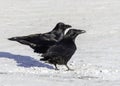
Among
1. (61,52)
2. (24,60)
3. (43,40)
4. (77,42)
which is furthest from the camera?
(77,42)

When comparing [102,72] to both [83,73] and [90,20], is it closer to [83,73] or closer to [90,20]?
[83,73]

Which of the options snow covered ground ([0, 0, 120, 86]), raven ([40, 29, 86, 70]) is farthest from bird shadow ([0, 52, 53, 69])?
raven ([40, 29, 86, 70])

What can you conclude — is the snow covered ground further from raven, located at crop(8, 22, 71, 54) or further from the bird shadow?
raven, located at crop(8, 22, 71, 54)

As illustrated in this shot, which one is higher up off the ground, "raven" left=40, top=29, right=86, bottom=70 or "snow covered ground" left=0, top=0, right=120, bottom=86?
"raven" left=40, top=29, right=86, bottom=70

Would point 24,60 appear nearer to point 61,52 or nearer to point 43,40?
point 43,40

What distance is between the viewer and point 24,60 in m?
12.7

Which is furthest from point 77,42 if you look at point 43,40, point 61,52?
point 61,52

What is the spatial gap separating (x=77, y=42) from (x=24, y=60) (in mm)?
2761

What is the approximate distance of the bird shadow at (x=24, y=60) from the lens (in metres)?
12.0

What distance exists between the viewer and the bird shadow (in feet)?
39.5

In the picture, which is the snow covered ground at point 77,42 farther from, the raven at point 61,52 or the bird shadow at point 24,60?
the raven at point 61,52

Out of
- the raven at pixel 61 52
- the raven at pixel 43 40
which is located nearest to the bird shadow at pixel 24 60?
the raven at pixel 43 40

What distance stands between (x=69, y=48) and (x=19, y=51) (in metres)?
2.84

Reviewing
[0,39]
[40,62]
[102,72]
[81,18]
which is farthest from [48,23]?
[102,72]
